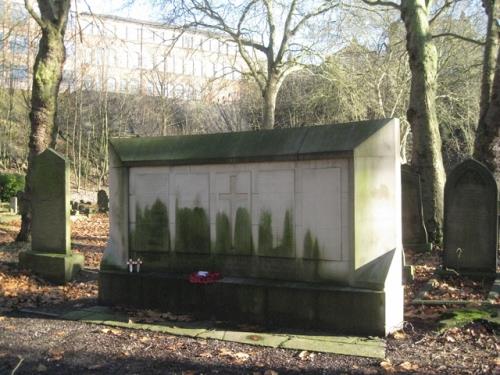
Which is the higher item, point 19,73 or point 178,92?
point 178,92

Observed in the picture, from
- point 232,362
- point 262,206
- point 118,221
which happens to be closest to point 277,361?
point 232,362

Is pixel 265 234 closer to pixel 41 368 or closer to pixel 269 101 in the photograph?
pixel 41 368

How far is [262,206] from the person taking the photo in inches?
245

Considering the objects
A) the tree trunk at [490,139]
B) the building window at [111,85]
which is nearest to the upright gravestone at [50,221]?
the tree trunk at [490,139]

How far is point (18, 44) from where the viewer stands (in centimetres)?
2942

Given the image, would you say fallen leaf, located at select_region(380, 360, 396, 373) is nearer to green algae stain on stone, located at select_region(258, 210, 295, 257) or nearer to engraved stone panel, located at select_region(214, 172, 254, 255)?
green algae stain on stone, located at select_region(258, 210, 295, 257)

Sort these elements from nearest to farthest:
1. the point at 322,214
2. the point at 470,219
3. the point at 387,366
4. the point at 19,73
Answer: the point at 387,366 → the point at 322,214 → the point at 470,219 → the point at 19,73

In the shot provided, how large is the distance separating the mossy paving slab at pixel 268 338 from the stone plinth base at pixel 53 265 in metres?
2.94

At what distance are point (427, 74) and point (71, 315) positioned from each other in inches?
424

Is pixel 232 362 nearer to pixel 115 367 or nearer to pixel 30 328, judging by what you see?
pixel 115 367

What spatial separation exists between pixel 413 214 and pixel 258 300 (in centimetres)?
730

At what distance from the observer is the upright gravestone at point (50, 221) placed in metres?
9.39

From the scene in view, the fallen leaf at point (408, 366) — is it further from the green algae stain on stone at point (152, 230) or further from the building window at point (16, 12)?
the building window at point (16, 12)

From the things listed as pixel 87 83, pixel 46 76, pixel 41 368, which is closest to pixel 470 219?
pixel 41 368
